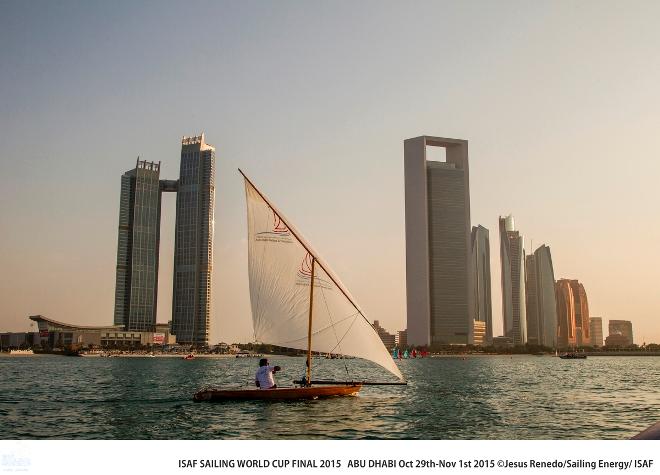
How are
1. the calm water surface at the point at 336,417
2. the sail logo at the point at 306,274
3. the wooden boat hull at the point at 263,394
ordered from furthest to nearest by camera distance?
the sail logo at the point at 306,274 → the wooden boat hull at the point at 263,394 → the calm water surface at the point at 336,417

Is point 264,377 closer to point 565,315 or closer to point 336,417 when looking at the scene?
point 336,417

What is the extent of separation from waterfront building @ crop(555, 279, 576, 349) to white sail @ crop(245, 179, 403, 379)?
93.6m

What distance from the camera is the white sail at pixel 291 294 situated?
2680 cm

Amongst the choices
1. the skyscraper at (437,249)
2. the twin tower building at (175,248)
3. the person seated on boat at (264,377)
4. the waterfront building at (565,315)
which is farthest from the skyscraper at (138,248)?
the waterfront building at (565,315)

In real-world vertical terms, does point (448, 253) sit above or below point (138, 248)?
above

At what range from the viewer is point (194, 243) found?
86000mm

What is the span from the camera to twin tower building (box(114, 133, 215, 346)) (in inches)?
2581

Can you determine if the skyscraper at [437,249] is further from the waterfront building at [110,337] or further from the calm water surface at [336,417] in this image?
the calm water surface at [336,417]

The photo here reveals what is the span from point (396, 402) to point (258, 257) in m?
8.15

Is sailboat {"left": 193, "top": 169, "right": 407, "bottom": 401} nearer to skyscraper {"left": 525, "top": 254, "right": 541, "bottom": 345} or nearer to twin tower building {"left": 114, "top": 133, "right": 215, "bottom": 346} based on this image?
twin tower building {"left": 114, "top": 133, "right": 215, "bottom": 346}

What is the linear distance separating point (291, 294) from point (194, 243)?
200 feet

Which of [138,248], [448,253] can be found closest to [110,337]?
[138,248]
